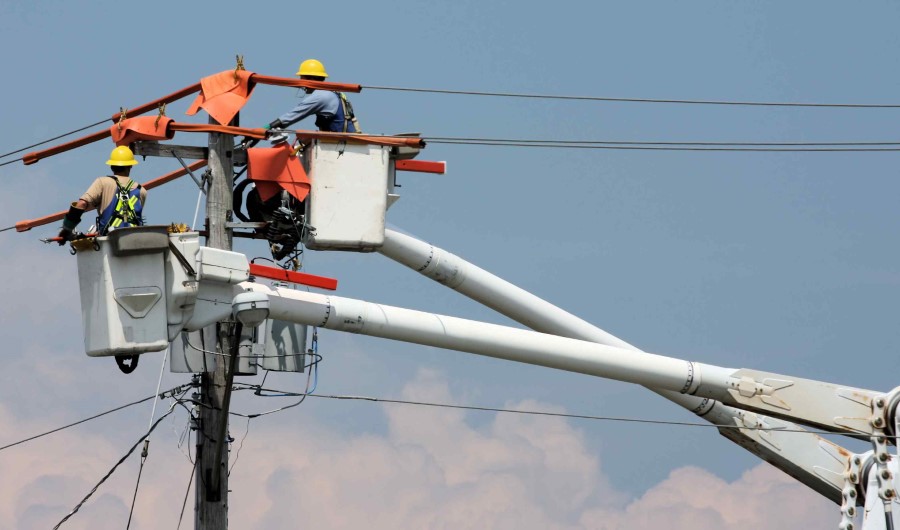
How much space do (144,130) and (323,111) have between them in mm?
2108

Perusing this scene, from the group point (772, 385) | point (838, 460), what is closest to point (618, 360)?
point (772, 385)

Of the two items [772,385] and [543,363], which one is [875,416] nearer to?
[772,385]

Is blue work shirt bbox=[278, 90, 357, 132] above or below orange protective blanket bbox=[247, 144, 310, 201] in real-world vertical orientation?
above

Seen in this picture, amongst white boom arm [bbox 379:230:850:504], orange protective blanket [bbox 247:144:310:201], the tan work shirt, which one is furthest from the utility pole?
white boom arm [bbox 379:230:850:504]

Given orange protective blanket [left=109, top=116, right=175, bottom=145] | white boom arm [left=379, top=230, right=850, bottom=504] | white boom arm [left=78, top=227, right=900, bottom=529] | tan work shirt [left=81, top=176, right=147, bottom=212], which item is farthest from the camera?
white boom arm [left=379, top=230, right=850, bottom=504]

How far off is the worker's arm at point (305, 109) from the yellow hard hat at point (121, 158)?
177 cm

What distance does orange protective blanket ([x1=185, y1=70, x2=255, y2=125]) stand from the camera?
21403mm

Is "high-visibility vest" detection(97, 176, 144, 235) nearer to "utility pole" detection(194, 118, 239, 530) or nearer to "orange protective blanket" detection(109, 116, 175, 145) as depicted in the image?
"orange protective blanket" detection(109, 116, 175, 145)

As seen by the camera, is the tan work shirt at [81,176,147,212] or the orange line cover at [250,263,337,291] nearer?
the tan work shirt at [81,176,147,212]

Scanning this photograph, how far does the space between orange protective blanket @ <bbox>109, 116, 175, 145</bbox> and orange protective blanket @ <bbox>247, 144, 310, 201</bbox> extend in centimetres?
104

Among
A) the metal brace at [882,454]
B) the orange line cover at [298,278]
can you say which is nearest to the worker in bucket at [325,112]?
→ the orange line cover at [298,278]

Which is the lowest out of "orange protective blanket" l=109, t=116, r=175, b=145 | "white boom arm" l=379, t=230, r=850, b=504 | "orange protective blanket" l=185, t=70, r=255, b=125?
"white boom arm" l=379, t=230, r=850, b=504

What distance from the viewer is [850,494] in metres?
23.5

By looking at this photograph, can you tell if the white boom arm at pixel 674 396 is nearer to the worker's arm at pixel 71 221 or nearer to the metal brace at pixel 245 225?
the metal brace at pixel 245 225
